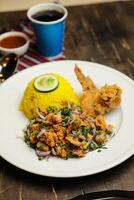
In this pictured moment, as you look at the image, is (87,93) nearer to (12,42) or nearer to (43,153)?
(43,153)

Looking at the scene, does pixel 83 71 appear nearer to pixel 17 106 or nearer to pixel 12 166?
pixel 17 106

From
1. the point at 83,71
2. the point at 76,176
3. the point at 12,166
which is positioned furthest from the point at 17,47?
the point at 76,176

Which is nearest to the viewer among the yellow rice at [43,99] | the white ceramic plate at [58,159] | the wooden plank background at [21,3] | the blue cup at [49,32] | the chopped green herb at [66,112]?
the white ceramic plate at [58,159]

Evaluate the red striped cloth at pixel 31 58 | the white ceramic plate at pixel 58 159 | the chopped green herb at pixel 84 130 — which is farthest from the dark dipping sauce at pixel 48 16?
the chopped green herb at pixel 84 130

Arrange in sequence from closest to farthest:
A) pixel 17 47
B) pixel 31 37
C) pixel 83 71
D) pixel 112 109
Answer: pixel 112 109 → pixel 83 71 → pixel 17 47 → pixel 31 37

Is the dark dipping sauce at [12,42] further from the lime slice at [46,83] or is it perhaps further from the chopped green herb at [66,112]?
the chopped green herb at [66,112]

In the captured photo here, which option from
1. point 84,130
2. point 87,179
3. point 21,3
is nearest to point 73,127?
point 84,130
